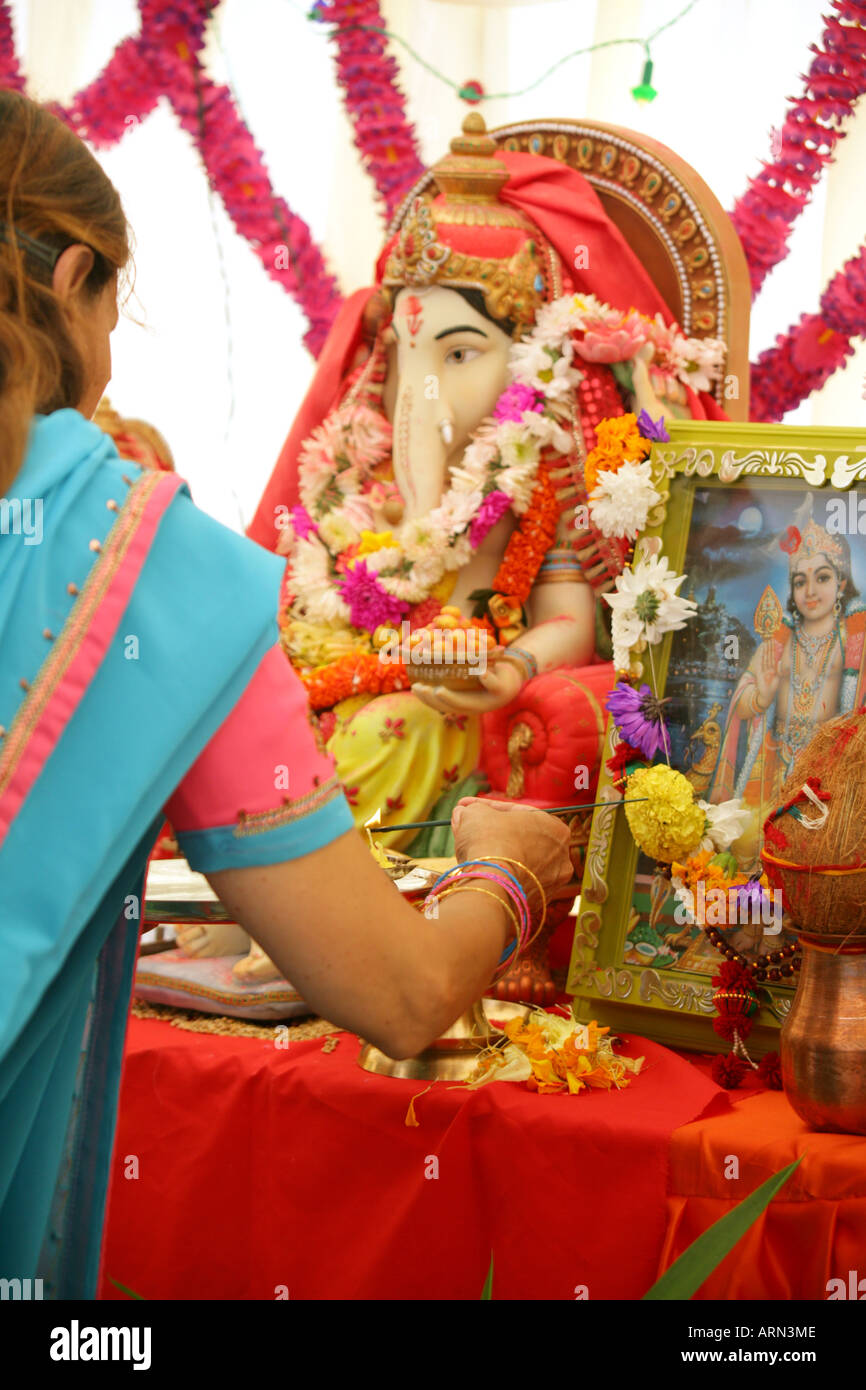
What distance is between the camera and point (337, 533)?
2.96 meters

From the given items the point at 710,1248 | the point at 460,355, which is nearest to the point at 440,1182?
the point at 710,1248

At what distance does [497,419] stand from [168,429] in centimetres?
165

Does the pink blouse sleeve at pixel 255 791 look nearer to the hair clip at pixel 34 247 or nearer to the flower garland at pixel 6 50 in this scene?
the hair clip at pixel 34 247

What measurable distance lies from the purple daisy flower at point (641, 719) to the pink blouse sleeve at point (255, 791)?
1045 mm

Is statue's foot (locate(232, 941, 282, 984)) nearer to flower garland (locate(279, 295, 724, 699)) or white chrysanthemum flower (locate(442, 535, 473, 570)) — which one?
flower garland (locate(279, 295, 724, 699))

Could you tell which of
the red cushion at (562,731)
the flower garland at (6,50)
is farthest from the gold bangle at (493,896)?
the flower garland at (6,50)

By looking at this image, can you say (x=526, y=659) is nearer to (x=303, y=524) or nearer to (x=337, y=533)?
(x=337, y=533)

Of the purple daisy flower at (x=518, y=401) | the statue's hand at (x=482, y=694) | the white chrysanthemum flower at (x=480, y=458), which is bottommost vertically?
the statue's hand at (x=482, y=694)

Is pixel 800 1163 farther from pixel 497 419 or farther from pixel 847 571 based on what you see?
pixel 497 419

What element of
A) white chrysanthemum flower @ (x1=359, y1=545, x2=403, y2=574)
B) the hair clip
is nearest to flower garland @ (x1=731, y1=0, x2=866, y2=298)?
white chrysanthemum flower @ (x1=359, y1=545, x2=403, y2=574)

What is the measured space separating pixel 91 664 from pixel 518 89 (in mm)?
3207

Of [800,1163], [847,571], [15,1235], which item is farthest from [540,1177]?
[847,571]

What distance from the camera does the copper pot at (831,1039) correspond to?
5.07ft

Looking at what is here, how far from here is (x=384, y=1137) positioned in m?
1.83
